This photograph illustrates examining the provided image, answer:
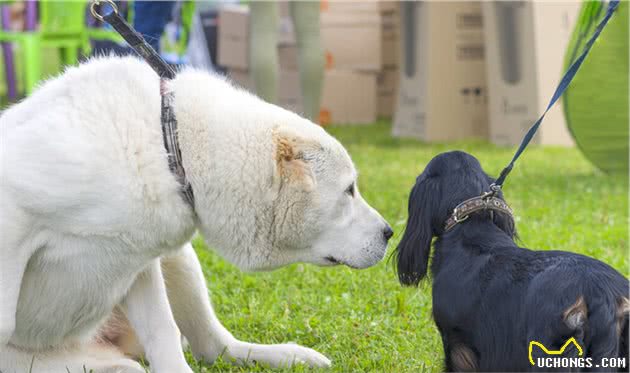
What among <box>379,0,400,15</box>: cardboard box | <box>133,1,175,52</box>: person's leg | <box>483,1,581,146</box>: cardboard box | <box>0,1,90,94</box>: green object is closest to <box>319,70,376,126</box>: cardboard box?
<box>379,0,400,15</box>: cardboard box

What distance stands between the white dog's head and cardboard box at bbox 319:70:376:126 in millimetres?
8972

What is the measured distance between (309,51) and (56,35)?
12.4 ft

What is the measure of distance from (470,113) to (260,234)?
785 cm

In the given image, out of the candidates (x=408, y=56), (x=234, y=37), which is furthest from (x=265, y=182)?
(x=234, y=37)

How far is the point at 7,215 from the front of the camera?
254cm

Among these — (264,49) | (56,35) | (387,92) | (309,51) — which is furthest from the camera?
(387,92)

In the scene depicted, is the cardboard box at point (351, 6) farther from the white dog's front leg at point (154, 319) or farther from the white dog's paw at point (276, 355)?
the white dog's front leg at point (154, 319)

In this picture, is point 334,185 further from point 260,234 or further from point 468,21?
point 468,21

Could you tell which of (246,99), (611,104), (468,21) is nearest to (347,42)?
(468,21)

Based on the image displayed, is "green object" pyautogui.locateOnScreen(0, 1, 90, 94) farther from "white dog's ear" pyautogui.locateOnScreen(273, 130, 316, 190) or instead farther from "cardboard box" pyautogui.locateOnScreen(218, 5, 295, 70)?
"white dog's ear" pyautogui.locateOnScreen(273, 130, 316, 190)

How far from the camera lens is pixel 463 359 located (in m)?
2.60

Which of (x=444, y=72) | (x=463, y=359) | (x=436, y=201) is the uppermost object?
(x=444, y=72)

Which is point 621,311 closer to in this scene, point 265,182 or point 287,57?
point 265,182

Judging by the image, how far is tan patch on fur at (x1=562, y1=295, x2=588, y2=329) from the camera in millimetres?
2293
